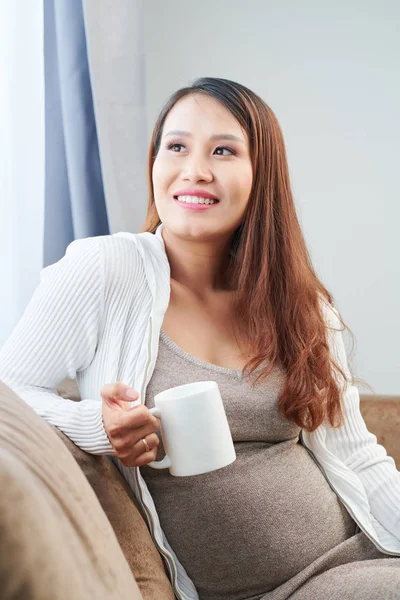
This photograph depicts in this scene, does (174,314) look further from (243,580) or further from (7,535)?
(7,535)

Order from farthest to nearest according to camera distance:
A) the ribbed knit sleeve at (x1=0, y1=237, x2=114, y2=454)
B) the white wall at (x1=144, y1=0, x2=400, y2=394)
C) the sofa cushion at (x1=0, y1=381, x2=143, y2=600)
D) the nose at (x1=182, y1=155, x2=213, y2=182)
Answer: the white wall at (x1=144, y1=0, x2=400, y2=394)
the nose at (x1=182, y1=155, x2=213, y2=182)
the ribbed knit sleeve at (x1=0, y1=237, x2=114, y2=454)
the sofa cushion at (x1=0, y1=381, x2=143, y2=600)

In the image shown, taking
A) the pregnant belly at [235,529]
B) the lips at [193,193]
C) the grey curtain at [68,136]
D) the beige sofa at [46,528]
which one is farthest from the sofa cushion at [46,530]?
the grey curtain at [68,136]

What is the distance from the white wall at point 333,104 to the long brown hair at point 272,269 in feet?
3.62

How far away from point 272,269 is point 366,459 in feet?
1.17

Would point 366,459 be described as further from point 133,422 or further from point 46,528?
point 46,528

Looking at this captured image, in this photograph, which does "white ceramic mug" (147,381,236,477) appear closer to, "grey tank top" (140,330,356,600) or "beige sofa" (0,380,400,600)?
"grey tank top" (140,330,356,600)

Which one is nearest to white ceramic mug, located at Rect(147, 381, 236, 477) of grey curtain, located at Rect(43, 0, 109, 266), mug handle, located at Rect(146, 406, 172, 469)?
mug handle, located at Rect(146, 406, 172, 469)

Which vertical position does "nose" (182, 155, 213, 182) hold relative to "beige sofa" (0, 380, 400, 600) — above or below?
below

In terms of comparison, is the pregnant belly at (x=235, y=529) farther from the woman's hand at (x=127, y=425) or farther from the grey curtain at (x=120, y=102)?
the grey curtain at (x=120, y=102)

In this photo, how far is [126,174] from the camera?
185 centimetres

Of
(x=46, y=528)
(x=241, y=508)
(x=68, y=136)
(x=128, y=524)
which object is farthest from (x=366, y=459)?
(x=46, y=528)

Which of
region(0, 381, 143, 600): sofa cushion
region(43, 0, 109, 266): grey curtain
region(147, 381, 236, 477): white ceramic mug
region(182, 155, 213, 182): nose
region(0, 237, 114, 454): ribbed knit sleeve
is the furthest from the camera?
region(43, 0, 109, 266): grey curtain

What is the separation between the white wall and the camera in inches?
97.3

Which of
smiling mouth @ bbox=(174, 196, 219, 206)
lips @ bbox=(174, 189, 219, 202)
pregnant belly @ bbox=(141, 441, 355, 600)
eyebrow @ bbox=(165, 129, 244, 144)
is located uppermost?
eyebrow @ bbox=(165, 129, 244, 144)
